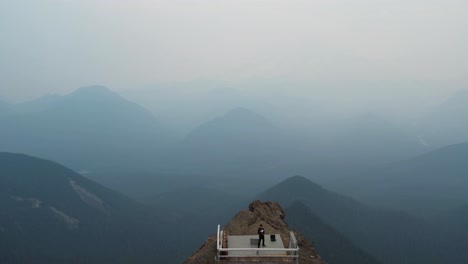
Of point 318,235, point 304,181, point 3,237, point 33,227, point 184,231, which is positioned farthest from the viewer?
point 304,181

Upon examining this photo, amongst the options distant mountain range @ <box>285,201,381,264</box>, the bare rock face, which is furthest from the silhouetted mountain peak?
the bare rock face

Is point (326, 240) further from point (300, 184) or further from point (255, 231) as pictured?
point (255, 231)

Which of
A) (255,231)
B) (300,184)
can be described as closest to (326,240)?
(300,184)

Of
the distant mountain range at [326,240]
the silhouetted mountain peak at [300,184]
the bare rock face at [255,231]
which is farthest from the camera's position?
the silhouetted mountain peak at [300,184]

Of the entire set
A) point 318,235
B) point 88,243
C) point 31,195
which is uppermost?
point 31,195

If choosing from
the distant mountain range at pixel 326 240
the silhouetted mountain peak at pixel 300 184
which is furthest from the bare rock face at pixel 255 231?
the silhouetted mountain peak at pixel 300 184

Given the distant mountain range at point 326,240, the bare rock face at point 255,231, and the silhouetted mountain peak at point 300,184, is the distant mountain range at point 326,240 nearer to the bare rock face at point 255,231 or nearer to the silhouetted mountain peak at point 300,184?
the silhouetted mountain peak at point 300,184

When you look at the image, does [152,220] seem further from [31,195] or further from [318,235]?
[318,235]

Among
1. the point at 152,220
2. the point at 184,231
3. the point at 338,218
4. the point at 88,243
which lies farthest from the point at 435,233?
the point at 88,243
